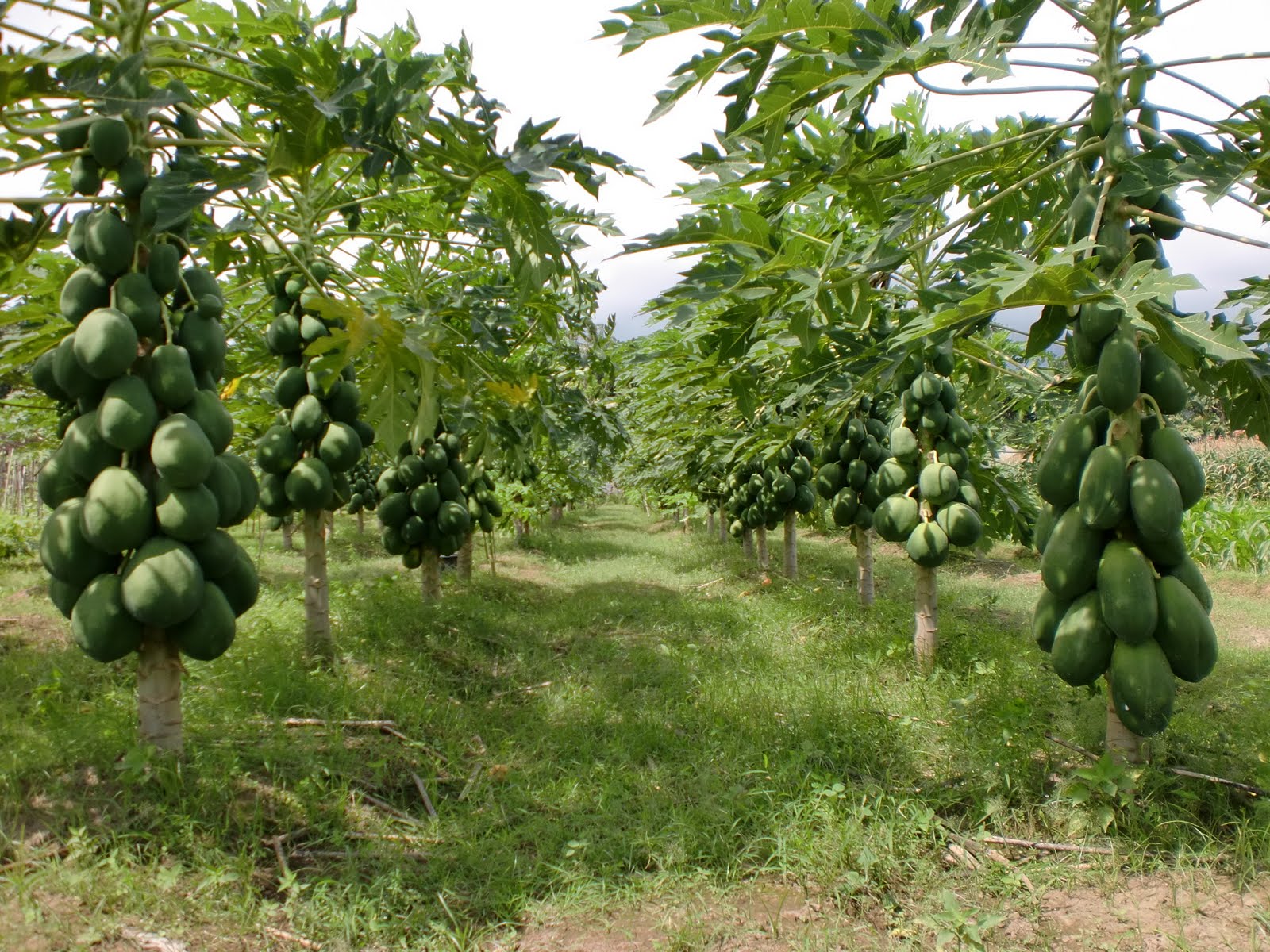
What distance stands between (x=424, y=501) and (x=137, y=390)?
150 inches

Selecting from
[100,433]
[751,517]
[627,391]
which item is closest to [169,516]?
[100,433]

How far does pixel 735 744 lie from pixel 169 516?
2.78 meters

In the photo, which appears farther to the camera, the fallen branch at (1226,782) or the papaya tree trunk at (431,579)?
the papaya tree trunk at (431,579)

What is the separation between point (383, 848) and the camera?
2979 millimetres

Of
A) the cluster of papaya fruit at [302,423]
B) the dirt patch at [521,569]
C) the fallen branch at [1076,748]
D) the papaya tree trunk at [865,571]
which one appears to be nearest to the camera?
the fallen branch at [1076,748]

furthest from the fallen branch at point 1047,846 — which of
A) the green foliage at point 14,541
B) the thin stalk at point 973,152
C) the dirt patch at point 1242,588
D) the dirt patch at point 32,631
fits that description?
the green foliage at point 14,541

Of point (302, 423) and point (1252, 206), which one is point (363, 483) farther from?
point (1252, 206)

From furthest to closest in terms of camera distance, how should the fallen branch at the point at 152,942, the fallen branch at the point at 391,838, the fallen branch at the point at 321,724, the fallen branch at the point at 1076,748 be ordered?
the fallen branch at the point at 321,724, the fallen branch at the point at 1076,748, the fallen branch at the point at 391,838, the fallen branch at the point at 152,942

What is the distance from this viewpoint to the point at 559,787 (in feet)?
12.0

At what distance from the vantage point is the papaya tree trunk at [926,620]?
202 inches

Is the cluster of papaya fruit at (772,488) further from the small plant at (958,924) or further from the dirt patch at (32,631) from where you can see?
the dirt patch at (32,631)

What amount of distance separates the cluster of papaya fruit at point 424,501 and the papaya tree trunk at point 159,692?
346 cm

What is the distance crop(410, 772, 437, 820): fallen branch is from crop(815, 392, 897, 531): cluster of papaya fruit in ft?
12.3

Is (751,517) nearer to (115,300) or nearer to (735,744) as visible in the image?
(735,744)
